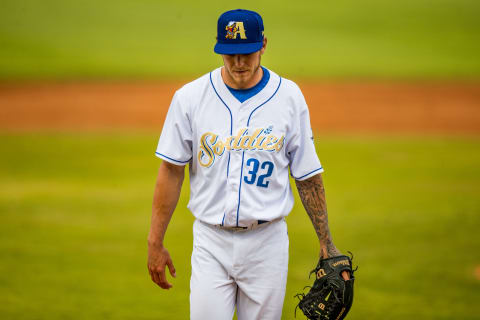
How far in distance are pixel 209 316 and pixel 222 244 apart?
335 millimetres

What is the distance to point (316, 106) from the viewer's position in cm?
1535

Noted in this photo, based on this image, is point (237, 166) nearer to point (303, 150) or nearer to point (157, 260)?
point (303, 150)

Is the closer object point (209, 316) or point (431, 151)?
point (209, 316)

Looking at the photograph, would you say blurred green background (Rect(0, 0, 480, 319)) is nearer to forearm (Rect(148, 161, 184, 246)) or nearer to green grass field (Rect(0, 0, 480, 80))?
green grass field (Rect(0, 0, 480, 80))

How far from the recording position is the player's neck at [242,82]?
3289 mm

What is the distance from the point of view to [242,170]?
3268 millimetres

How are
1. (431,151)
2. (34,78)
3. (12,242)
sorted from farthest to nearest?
(34,78) → (431,151) → (12,242)

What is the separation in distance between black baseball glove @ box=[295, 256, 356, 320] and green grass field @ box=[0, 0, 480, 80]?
51.7ft

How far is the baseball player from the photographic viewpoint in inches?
128

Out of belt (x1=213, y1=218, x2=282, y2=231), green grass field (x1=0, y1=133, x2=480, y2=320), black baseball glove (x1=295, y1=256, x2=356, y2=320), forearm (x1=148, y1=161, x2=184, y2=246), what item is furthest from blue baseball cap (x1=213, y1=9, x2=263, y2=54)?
green grass field (x1=0, y1=133, x2=480, y2=320)

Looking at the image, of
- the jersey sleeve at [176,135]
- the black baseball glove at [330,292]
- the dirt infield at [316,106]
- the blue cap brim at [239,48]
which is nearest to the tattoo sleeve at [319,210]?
the black baseball glove at [330,292]

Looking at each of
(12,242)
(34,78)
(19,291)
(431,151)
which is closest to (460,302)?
(19,291)

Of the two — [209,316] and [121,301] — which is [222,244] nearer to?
[209,316]

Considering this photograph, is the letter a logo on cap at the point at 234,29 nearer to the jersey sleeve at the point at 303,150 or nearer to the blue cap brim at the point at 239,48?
the blue cap brim at the point at 239,48
